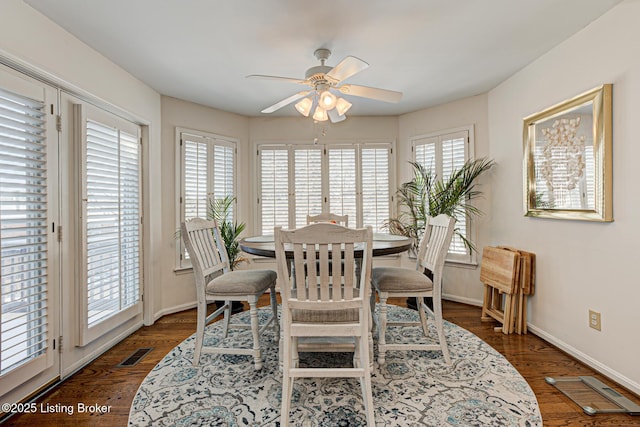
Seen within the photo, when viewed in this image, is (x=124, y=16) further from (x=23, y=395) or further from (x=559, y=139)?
(x=559, y=139)

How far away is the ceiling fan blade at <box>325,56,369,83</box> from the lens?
198 cm

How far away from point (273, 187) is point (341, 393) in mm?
3047

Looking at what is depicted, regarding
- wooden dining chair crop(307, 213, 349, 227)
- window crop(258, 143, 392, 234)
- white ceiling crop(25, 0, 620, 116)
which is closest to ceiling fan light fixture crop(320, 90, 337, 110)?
→ white ceiling crop(25, 0, 620, 116)

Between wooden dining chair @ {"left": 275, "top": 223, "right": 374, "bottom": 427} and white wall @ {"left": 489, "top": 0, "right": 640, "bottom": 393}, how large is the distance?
1.74m

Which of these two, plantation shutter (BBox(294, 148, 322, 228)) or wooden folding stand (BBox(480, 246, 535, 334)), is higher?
plantation shutter (BBox(294, 148, 322, 228))

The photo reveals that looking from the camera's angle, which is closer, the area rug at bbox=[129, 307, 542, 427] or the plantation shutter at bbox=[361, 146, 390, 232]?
the area rug at bbox=[129, 307, 542, 427]

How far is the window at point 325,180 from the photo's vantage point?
14.9 feet

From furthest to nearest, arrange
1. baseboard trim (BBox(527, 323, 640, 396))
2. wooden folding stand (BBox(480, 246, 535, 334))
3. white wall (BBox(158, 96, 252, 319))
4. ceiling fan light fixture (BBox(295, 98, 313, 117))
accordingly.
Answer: white wall (BBox(158, 96, 252, 319)) → wooden folding stand (BBox(480, 246, 535, 334)) → ceiling fan light fixture (BBox(295, 98, 313, 117)) → baseboard trim (BBox(527, 323, 640, 396))

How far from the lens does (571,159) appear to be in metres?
2.51

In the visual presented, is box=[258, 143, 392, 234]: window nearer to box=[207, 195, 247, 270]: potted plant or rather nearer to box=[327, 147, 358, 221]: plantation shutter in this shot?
box=[327, 147, 358, 221]: plantation shutter

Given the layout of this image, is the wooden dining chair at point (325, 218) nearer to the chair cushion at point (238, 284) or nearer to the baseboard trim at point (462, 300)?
the chair cushion at point (238, 284)

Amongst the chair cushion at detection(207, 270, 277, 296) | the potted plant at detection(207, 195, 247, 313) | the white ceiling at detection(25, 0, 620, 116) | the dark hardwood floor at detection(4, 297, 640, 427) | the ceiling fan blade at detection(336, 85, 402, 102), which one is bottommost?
the dark hardwood floor at detection(4, 297, 640, 427)

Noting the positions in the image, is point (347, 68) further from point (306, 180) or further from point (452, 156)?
point (306, 180)

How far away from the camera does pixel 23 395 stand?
78.2 inches
